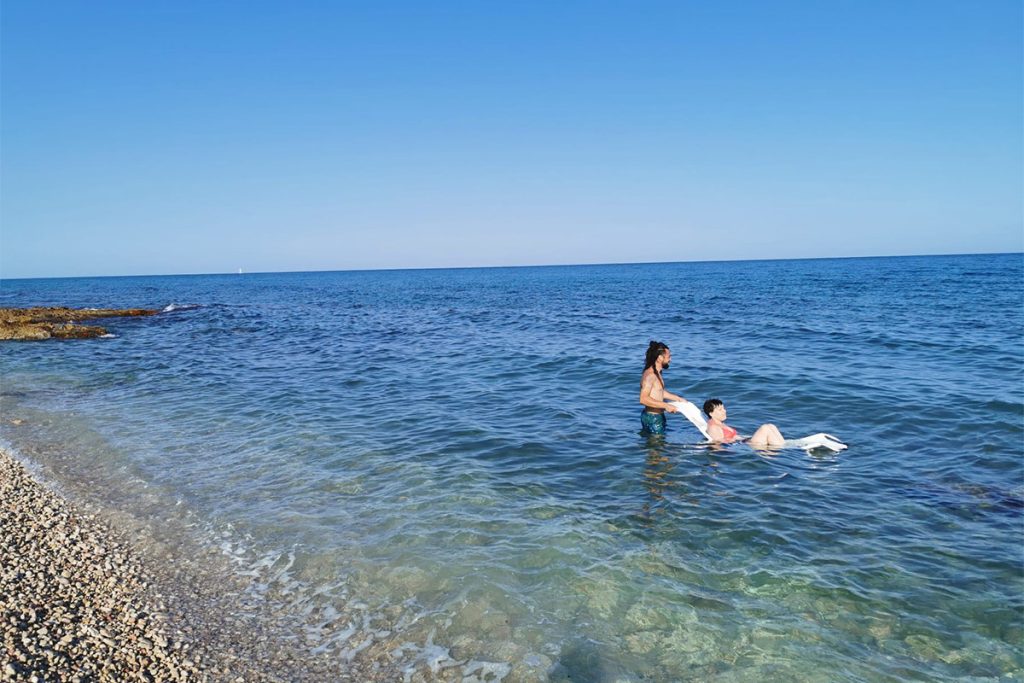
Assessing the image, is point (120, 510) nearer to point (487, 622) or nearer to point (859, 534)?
point (487, 622)

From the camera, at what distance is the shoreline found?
5668 millimetres

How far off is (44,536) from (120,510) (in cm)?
129

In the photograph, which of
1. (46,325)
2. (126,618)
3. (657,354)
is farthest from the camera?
(46,325)

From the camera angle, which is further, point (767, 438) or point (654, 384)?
point (654, 384)

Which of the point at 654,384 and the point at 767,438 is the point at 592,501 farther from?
the point at 767,438

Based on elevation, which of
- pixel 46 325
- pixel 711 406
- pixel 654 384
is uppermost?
pixel 46 325

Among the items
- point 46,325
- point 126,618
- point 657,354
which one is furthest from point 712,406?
point 46,325

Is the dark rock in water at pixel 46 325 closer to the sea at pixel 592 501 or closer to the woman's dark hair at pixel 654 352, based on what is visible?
the sea at pixel 592 501

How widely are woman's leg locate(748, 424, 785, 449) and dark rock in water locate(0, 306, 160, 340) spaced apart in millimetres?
36180

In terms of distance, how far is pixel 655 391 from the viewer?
42.3ft

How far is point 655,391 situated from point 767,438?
94.7 inches

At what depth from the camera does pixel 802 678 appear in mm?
5656

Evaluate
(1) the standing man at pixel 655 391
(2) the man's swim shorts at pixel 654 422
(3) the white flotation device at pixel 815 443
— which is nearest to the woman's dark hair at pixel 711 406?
(3) the white flotation device at pixel 815 443

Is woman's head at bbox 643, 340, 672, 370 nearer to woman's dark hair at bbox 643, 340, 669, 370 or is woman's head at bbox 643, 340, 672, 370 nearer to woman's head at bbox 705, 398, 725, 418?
woman's dark hair at bbox 643, 340, 669, 370
